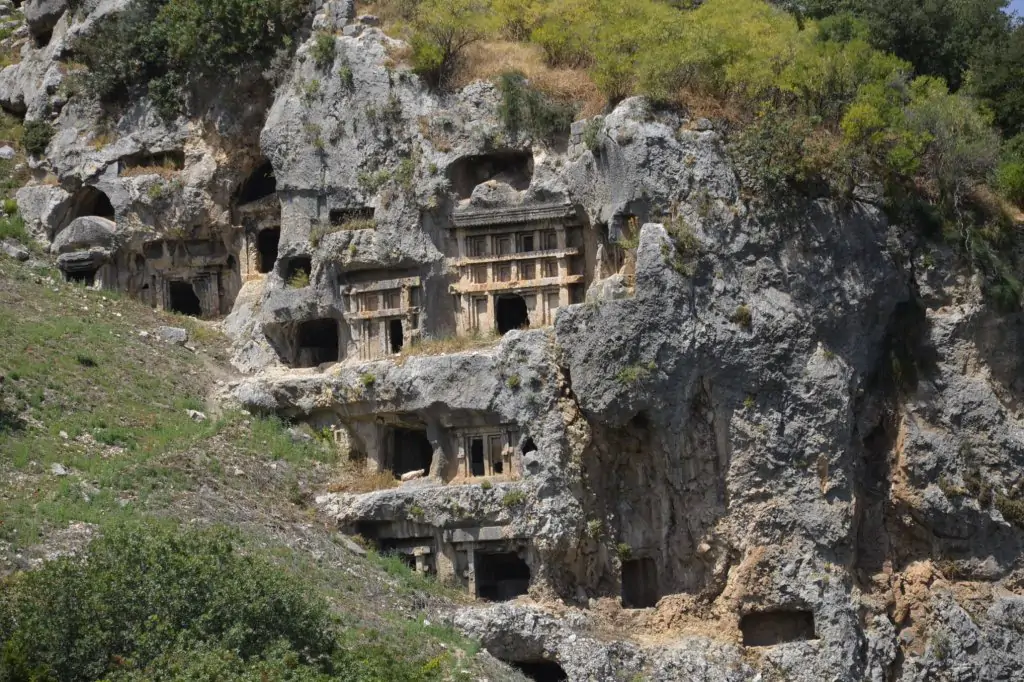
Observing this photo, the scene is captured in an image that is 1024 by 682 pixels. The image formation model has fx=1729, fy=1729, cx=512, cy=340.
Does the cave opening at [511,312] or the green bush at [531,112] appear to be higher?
the green bush at [531,112]

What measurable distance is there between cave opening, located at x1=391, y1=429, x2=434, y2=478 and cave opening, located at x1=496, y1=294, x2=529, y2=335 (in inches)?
130

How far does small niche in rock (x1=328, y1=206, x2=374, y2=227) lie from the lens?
38500 mm

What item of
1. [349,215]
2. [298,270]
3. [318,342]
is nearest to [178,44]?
[298,270]

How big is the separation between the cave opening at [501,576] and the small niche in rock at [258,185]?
11.8 meters

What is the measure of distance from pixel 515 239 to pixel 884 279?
315 inches

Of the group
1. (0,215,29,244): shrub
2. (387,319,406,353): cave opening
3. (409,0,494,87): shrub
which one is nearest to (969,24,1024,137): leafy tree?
(409,0,494,87): shrub

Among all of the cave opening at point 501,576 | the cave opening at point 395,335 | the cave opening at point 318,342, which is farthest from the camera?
the cave opening at point 318,342

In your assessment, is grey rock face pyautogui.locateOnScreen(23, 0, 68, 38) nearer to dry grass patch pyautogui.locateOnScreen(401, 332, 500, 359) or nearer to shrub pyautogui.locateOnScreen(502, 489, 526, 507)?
dry grass patch pyautogui.locateOnScreen(401, 332, 500, 359)

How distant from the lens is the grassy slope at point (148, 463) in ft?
100

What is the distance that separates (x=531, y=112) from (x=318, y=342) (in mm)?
7618

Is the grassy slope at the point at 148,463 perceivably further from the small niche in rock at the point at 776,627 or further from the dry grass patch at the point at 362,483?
the small niche in rock at the point at 776,627

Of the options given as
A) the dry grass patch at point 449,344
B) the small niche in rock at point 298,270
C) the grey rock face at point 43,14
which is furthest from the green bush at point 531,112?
the grey rock face at point 43,14

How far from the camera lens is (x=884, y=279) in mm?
35594

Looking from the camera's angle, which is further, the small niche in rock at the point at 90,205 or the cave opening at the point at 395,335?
the small niche in rock at the point at 90,205
